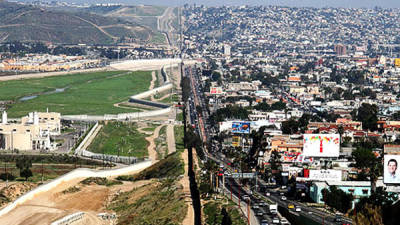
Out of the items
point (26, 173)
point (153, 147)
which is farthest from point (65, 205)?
point (153, 147)

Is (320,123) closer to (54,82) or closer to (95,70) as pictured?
(54,82)

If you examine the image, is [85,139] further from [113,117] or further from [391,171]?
[391,171]

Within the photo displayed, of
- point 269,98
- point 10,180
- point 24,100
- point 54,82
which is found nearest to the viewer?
point 10,180

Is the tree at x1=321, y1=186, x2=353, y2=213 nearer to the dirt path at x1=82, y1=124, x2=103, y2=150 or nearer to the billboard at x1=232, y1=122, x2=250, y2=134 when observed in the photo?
the dirt path at x1=82, y1=124, x2=103, y2=150

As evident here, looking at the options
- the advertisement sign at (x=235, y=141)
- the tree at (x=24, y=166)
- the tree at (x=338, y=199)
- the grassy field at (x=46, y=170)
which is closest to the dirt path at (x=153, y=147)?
the grassy field at (x=46, y=170)

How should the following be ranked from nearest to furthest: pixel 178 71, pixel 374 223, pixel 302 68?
pixel 374 223 < pixel 178 71 < pixel 302 68

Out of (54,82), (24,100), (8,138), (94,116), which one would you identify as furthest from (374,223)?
(54,82)

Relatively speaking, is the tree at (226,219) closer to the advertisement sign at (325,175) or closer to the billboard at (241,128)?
the advertisement sign at (325,175)

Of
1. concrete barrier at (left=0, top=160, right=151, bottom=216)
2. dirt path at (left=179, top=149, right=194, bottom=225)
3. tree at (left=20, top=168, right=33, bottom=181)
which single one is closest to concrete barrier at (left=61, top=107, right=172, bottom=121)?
concrete barrier at (left=0, top=160, right=151, bottom=216)
